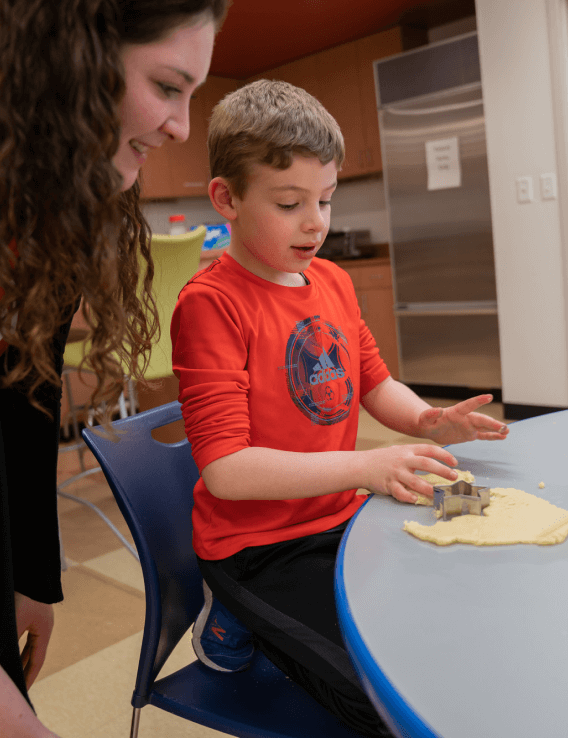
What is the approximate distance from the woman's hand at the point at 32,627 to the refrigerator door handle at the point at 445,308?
3627mm

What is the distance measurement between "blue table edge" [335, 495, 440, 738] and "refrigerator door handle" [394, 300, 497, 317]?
380 cm

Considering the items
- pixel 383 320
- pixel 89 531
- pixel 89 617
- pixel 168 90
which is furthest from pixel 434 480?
pixel 383 320

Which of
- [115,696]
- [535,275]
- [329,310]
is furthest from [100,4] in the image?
[535,275]

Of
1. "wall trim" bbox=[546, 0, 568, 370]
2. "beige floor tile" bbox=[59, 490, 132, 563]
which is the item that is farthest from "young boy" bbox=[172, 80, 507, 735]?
"wall trim" bbox=[546, 0, 568, 370]

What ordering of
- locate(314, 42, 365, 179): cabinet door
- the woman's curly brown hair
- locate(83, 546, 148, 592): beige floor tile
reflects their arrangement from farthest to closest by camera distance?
locate(314, 42, 365, 179): cabinet door → locate(83, 546, 148, 592): beige floor tile → the woman's curly brown hair

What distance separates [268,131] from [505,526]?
0.61 metres

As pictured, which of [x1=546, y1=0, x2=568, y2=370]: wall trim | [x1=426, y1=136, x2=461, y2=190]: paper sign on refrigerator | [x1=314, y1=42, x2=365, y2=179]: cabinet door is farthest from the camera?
[x1=314, y1=42, x2=365, y2=179]: cabinet door

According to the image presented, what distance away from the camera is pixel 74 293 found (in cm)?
63

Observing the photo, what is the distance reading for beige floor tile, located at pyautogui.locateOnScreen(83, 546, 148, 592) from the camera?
7.02 feet

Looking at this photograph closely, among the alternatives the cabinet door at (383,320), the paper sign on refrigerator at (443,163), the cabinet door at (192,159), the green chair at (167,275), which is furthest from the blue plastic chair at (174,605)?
the cabinet door at (192,159)

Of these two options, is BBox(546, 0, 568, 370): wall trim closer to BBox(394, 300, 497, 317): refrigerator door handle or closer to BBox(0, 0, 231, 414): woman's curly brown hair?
BBox(394, 300, 497, 317): refrigerator door handle

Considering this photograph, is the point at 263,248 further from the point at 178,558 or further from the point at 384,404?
the point at 178,558

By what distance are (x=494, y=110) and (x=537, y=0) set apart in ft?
1.76

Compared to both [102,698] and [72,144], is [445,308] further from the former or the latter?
[72,144]
